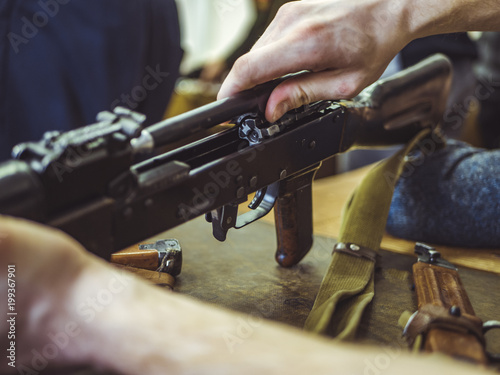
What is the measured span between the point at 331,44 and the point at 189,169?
296 mm

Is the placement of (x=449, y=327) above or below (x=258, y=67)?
below

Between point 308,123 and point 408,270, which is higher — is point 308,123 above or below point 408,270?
above

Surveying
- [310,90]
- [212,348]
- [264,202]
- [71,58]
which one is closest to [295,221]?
[264,202]

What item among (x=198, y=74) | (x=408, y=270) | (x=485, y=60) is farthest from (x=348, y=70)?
(x=198, y=74)

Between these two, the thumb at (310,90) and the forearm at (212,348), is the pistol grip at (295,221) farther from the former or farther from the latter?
the forearm at (212,348)

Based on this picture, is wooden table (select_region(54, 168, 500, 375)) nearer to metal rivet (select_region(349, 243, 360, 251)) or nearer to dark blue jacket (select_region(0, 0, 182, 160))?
metal rivet (select_region(349, 243, 360, 251))

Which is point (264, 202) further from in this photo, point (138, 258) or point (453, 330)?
point (453, 330)

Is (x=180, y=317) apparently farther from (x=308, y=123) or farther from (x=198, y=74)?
(x=198, y=74)

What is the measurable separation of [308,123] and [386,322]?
304mm

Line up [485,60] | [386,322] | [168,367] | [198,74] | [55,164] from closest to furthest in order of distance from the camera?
1. [168,367]
2. [55,164]
3. [386,322]
4. [485,60]
5. [198,74]

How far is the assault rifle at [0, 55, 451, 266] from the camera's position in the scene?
0.49m

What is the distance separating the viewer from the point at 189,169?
1.99ft

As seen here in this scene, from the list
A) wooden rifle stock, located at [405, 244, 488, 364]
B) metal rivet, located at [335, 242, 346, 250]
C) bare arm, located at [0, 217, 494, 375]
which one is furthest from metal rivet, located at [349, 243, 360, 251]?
bare arm, located at [0, 217, 494, 375]

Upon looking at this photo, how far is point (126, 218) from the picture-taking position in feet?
1.86
